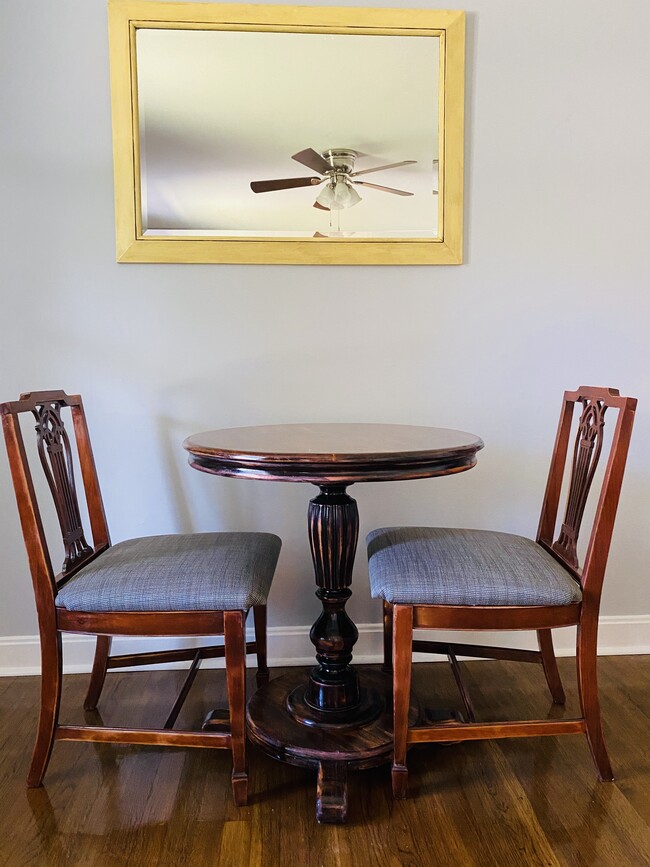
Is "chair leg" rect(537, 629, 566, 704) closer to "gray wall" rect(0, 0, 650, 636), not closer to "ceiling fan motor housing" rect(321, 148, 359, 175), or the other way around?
"gray wall" rect(0, 0, 650, 636)

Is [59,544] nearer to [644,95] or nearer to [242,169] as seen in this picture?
[242,169]

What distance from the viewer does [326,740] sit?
5.24 feet

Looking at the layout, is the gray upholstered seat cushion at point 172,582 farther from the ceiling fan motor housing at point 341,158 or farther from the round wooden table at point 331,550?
the ceiling fan motor housing at point 341,158

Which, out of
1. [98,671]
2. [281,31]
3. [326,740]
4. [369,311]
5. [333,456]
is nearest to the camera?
[333,456]

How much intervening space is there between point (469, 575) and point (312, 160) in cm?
139

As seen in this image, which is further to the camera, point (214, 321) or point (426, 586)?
point (214, 321)

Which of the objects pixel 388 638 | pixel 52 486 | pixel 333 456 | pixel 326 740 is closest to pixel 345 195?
pixel 333 456

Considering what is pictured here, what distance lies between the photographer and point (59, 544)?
7.15ft

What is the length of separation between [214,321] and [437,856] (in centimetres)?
157

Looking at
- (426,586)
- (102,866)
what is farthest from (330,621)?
(102,866)

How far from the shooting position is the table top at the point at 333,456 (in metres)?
1.35

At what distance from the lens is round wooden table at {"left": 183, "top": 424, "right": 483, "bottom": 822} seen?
4.49 feet

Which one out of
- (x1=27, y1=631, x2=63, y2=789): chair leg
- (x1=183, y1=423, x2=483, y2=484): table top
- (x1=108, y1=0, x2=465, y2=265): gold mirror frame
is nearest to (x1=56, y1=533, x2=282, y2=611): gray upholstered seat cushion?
(x1=27, y1=631, x2=63, y2=789): chair leg

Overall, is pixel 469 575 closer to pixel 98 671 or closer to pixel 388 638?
pixel 388 638
